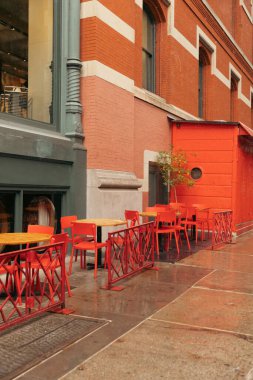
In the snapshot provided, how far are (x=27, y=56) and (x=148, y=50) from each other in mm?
5641

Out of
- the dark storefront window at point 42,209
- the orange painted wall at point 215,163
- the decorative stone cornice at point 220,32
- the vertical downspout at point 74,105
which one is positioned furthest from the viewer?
the decorative stone cornice at point 220,32

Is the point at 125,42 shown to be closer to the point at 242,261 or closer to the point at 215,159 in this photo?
the point at 215,159

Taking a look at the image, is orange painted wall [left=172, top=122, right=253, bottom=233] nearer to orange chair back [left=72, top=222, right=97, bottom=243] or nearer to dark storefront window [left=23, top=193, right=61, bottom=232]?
dark storefront window [left=23, top=193, right=61, bottom=232]

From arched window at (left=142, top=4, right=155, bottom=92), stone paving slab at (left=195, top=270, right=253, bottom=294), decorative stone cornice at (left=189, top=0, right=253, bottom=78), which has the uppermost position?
decorative stone cornice at (left=189, top=0, right=253, bottom=78)

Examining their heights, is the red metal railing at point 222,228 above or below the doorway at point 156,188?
below

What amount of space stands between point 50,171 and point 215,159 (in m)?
6.79

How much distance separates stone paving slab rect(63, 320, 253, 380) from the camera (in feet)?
12.0

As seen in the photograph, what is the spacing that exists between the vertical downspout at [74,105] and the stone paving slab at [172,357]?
16.8 feet

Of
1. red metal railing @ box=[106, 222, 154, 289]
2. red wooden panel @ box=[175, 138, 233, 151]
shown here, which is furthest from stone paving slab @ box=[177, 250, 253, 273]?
red wooden panel @ box=[175, 138, 233, 151]

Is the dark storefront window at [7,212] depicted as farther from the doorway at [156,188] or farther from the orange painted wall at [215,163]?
the orange painted wall at [215,163]

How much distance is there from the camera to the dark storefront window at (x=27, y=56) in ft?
28.9

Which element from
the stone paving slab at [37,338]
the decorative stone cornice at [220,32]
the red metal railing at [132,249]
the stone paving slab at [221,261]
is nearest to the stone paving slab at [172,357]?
the stone paving slab at [37,338]

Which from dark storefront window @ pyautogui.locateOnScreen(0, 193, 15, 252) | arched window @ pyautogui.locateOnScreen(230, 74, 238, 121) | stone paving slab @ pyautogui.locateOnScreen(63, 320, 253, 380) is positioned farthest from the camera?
arched window @ pyautogui.locateOnScreen(230, 74, 238, 121)

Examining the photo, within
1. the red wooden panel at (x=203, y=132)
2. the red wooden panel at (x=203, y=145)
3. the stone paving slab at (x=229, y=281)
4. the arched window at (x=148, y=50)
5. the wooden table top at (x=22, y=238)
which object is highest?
the arched window at (x=148, y=50)
